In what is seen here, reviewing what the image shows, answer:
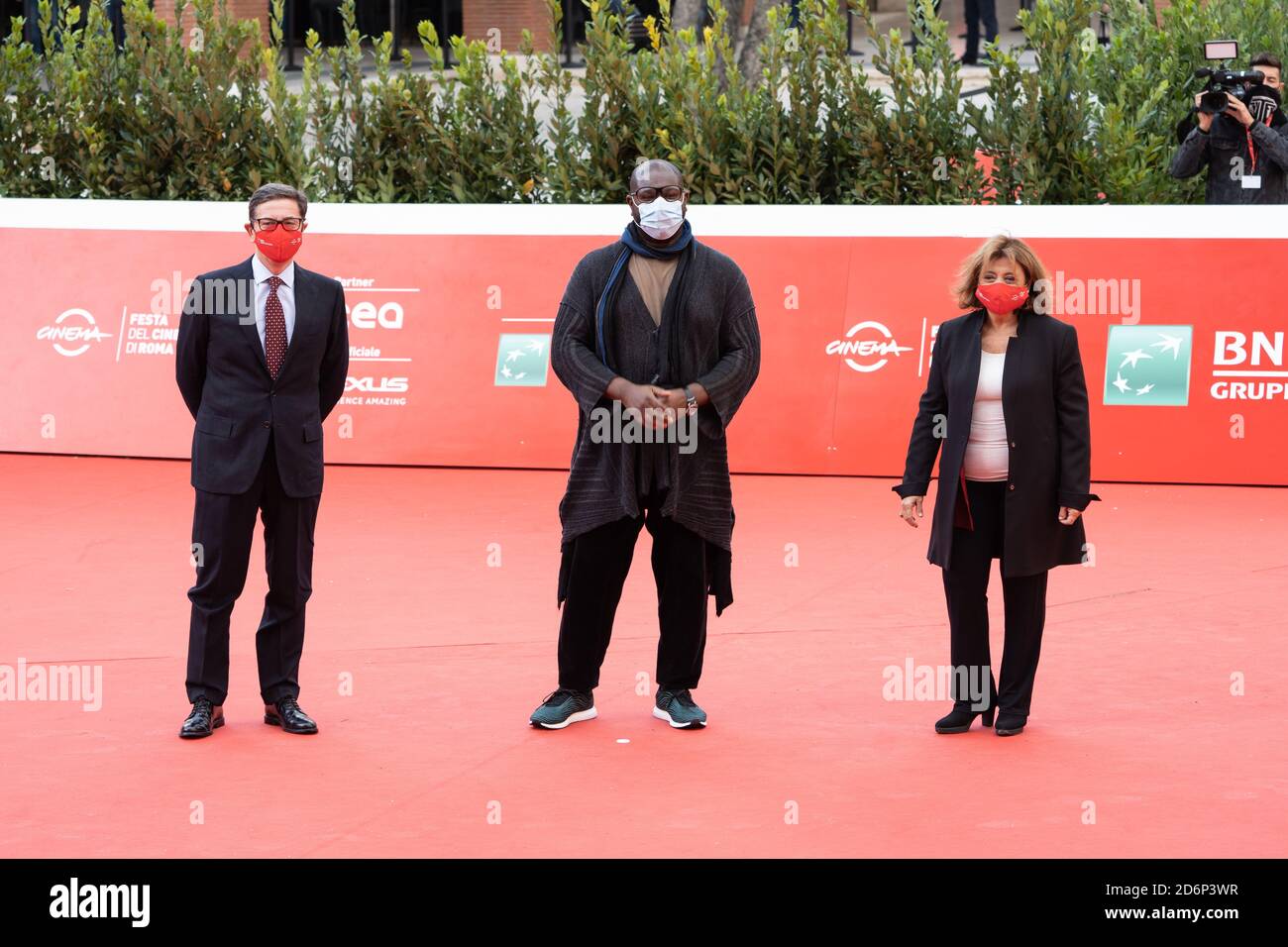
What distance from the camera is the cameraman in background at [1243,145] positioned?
40.6 ft

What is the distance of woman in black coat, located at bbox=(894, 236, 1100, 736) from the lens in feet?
22.0

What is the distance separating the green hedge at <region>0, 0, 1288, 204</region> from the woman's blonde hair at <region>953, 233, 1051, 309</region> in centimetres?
683

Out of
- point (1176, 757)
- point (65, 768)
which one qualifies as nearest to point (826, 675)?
point (1176, 757)

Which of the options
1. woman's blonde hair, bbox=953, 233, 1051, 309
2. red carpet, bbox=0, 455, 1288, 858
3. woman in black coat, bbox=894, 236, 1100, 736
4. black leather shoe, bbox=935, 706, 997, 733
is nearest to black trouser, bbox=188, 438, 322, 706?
red carpet, bbox=0, 455, 1288, 858

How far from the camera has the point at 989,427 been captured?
677 centimetres

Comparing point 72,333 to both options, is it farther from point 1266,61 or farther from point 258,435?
point 1266,61

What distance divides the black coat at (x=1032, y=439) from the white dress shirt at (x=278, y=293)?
8.02ft

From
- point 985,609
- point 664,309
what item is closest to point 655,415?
point 664,309

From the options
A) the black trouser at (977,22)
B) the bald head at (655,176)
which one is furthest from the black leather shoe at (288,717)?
the black trouser at (977,22)

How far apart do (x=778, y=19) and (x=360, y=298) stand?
406 cm

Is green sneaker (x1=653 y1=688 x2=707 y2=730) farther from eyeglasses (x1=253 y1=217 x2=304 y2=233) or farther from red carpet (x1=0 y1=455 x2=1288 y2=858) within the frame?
eyeglasses (x1=253 y1=217 x2=304 y2=233)

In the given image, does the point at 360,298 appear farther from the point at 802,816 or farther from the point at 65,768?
the point at 802,816

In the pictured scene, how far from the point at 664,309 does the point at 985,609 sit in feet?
5.66

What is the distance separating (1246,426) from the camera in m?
11.4
